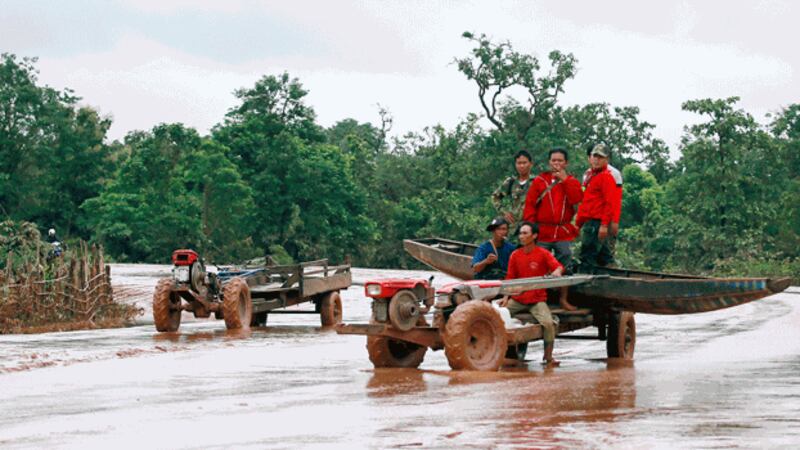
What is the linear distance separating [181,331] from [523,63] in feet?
166

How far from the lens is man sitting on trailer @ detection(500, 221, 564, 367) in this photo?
14.1m

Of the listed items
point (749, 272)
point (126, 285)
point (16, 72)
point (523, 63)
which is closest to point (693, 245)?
point (749, 272)

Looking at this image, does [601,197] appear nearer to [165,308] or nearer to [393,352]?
[393,352]

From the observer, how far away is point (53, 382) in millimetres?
13047

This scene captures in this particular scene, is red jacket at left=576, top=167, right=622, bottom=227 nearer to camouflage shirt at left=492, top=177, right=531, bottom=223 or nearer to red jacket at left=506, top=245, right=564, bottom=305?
camouflage shirt at left=492, top=177, right=531, bottom=223

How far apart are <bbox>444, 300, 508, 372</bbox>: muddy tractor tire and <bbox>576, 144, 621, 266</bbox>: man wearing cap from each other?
7.96 feet

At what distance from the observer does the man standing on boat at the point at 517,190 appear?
50.1ft

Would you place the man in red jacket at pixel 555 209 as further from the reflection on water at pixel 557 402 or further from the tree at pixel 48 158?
the tree at pixel 48 158

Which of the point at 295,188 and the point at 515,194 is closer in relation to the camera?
the point at 515,194

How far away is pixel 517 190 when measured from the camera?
51.1 feet

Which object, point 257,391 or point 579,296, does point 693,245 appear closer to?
point 579,296

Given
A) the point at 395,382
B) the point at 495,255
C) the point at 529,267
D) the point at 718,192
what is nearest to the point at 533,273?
the point at 529,267

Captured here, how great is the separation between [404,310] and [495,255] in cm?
171

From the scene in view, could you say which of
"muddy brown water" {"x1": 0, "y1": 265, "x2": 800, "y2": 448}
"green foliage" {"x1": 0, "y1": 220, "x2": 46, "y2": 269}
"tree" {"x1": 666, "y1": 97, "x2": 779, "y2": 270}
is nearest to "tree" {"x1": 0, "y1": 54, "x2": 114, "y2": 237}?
"tree" {"x1": 666, "y1": 97, "x2": 779, "y2": 270}
